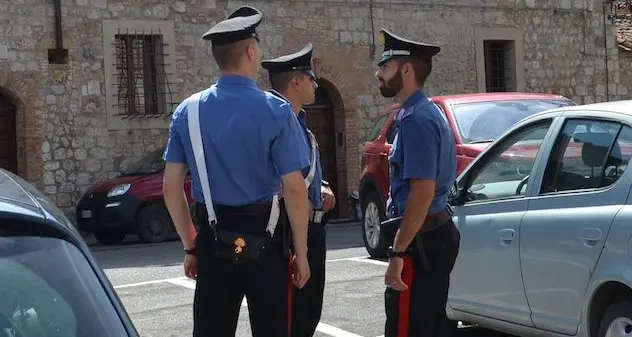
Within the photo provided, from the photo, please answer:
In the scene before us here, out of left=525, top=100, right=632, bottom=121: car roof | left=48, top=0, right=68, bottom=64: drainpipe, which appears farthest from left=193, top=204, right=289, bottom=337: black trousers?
left=48, top=0, right=68, bottom=64: drainpipe

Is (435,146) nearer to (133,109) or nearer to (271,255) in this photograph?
(271,255)

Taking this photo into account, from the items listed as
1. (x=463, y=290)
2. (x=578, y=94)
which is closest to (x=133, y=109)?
(x=578, y=94)

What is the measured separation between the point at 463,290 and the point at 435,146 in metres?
2.31

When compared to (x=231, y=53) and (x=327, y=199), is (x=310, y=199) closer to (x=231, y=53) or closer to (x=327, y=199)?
(x=327, y=199)

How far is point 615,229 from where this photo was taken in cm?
564

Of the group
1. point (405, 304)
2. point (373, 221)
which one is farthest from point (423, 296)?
point (373, 221)

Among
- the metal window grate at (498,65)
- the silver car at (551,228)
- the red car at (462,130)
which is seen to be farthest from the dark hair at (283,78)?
the metal window grate at (498,65)

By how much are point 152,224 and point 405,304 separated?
44.5ft

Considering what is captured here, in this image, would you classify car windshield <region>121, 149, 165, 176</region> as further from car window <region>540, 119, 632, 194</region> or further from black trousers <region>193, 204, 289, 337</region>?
black trousers <region>193, 204, 289, 337</region>

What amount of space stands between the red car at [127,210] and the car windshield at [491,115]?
774 cm

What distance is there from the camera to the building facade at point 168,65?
65.9 feet

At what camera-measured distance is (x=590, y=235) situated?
19.1ft

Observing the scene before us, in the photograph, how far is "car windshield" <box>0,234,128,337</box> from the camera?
2.98 m

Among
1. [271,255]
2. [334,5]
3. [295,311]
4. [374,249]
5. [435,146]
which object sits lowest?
[374,249]
